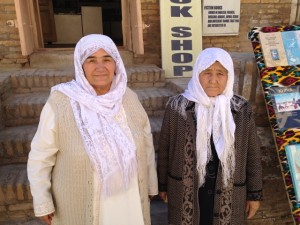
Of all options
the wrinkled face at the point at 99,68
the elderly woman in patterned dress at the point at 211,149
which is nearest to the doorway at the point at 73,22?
the elderly woman in patterned dress at the point at 211,149

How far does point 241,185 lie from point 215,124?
466mm

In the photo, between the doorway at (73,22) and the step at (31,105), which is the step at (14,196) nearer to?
the step at (31,105)

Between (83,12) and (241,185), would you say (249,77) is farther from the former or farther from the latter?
(83,12)

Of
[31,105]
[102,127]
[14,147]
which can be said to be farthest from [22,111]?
[102,127]

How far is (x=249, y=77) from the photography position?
7.51 feet

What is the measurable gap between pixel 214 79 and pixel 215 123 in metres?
0.27

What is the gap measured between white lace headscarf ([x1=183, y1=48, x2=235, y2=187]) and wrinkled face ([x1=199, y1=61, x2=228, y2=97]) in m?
0.03

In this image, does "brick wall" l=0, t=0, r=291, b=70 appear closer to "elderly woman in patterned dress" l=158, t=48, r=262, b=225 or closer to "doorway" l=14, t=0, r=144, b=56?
"doorway" l=14, t=0, r=144, b=56

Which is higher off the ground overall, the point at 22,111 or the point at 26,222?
the point at 22,111

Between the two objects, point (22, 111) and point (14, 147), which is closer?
point (14, 147)

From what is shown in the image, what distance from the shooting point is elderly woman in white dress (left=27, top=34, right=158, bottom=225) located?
1.40 m

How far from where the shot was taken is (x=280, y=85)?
6.84 ft

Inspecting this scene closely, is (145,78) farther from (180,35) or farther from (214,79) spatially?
(214,79)

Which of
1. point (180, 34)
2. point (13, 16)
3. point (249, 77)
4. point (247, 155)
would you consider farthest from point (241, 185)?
point (13, 16)
